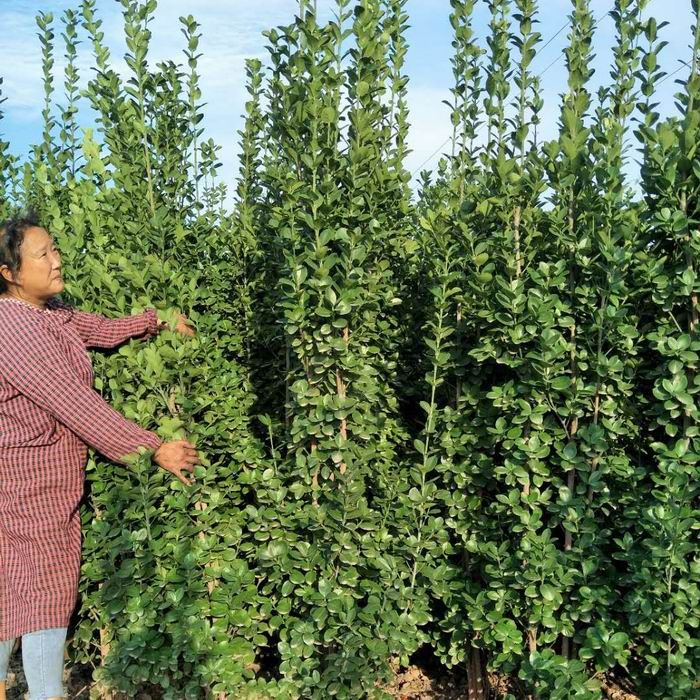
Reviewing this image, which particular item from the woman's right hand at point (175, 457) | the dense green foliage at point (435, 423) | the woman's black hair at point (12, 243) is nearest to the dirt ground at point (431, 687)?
the dense green foliage at point (435, 423)

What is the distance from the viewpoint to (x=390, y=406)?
360 centimetres

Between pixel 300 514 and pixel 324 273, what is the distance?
103 cm

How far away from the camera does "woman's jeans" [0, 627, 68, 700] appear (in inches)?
119

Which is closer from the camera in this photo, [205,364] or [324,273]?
[324,273]

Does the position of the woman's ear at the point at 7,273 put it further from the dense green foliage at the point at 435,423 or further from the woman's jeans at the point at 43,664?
the woman's jeans at the point at 43,664

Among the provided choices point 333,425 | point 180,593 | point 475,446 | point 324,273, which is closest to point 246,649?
point 180,593

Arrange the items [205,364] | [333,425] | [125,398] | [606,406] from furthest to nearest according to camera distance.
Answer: [205,364]
[125,398]
[333,425]
[606,406]

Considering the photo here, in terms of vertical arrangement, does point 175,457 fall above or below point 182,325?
below

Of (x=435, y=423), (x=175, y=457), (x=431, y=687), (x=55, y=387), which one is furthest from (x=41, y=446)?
(x=431, y=687)

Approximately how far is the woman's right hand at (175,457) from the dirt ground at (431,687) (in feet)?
4.25

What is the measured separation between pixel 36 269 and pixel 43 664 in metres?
1.58

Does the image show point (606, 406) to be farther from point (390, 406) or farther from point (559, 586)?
point (390, 406)

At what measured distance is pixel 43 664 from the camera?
9.96 ft

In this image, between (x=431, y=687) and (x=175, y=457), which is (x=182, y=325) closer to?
(x=175, y=457)
